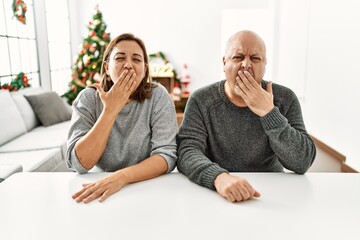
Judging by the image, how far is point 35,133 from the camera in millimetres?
3227

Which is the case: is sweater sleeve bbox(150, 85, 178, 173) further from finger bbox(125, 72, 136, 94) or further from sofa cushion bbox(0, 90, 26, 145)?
sofa cushion bbox(0, 90, 26, 145)

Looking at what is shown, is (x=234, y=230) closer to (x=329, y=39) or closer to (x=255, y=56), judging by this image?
(x=255, y=56)

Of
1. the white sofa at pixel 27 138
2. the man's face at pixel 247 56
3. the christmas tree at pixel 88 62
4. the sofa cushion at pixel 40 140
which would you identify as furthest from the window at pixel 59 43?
the man's face at pixel 247 56

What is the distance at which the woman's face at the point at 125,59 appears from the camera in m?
1.41

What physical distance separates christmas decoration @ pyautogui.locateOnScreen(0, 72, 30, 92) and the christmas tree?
1030 millimetres

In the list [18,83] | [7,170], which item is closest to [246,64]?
[7,170]

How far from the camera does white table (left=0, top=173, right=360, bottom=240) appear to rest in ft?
2.80

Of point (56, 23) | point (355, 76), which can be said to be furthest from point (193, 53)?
point (355, 76)

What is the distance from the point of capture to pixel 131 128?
58.1 inches

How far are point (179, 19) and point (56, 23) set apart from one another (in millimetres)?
1930

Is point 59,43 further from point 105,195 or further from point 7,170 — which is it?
point 105,195

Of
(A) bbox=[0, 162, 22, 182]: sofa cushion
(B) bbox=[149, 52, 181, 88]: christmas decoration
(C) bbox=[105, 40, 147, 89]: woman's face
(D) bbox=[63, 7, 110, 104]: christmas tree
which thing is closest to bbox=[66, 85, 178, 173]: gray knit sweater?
(C) bbox=[105, 40, 147, 89]: woman's face

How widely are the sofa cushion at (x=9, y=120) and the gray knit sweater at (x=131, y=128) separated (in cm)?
170

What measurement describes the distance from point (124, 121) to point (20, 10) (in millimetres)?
3085
